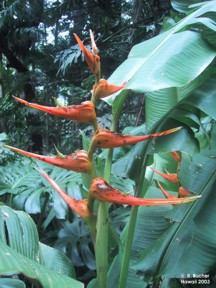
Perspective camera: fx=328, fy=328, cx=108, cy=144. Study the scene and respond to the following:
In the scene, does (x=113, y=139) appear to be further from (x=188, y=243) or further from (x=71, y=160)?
(x=188, y=243)

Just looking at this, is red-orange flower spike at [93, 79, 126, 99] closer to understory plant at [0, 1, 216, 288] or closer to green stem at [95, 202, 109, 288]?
understory plant at [0, 1, 216, 288]

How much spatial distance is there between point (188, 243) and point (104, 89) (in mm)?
428

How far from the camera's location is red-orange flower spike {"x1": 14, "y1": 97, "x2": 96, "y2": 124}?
22.8 inches

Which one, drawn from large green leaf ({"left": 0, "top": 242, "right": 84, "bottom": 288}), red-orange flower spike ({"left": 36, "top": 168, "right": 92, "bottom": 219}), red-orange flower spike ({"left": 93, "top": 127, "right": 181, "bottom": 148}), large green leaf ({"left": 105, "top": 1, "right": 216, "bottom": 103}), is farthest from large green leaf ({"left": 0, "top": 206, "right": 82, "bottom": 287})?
large green leaf ({"left": 105, "top": 1, "right": 216, "bottom": 103})

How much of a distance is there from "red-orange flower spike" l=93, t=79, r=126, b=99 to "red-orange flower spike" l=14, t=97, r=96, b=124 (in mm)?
45

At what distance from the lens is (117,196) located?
54 cm

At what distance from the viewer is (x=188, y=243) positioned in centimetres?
79

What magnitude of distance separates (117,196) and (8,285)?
0.22 meters

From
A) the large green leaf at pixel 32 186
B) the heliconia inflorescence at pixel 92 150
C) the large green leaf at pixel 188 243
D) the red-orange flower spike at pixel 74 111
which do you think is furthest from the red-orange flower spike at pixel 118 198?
the large green leaf at pixel 32 186

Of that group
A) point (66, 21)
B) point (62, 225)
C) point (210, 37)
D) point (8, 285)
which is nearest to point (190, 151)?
point (210, 37)

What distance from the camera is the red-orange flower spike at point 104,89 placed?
64 cm

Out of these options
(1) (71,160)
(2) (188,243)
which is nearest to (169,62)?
(1) (71,160)

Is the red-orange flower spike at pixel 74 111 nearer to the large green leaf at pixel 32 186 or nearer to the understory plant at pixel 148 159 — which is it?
the understory plant at pixel 148 159

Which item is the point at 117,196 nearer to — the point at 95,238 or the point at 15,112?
the point at 95,238
